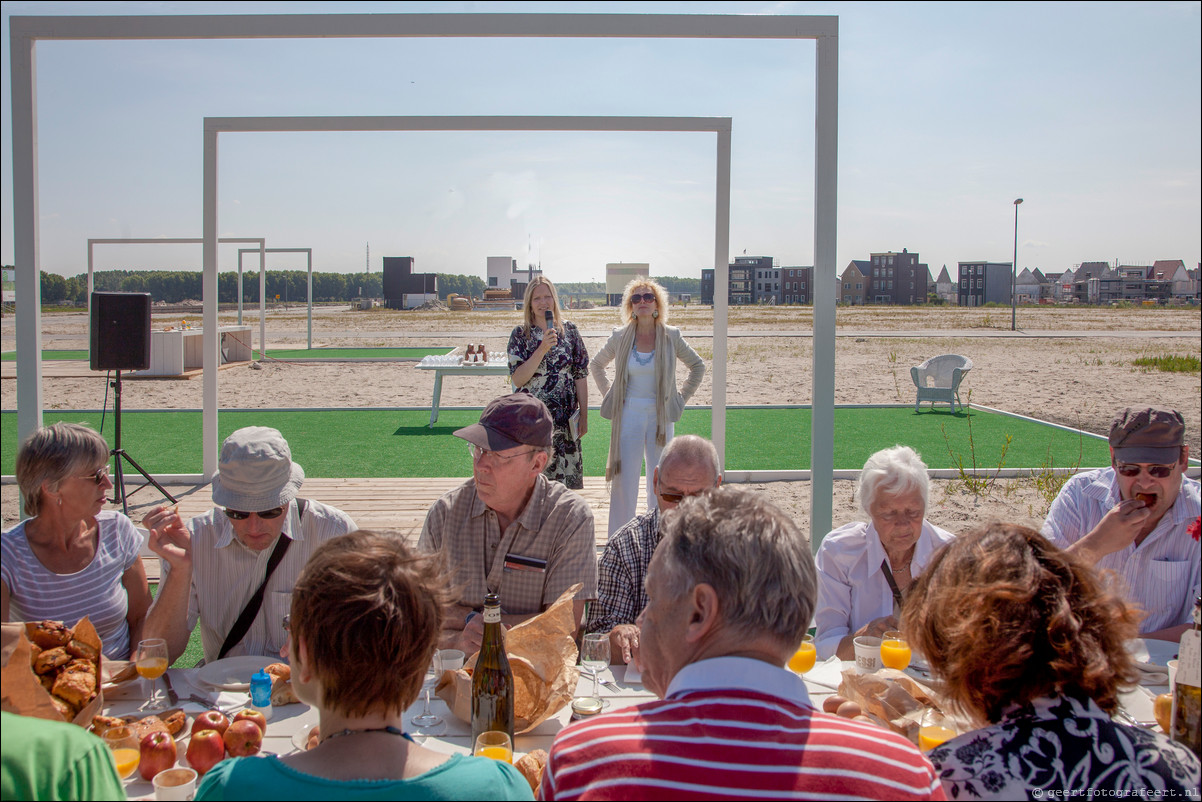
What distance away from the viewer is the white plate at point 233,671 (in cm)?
210

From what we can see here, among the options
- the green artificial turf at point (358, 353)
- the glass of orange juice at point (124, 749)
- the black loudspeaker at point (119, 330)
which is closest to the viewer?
the glass of orange juice at point (124, 749)

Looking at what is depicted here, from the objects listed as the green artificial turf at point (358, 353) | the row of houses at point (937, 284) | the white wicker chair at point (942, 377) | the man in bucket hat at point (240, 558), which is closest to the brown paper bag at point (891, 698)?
the man in bucket hat at point (240, 558)

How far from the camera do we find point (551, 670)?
75.9 inches

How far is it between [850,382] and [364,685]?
2099cm

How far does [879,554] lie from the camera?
2766 millimetres

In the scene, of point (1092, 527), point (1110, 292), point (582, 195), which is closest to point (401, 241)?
point (582, 195)

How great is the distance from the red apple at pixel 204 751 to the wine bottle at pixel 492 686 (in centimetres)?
54

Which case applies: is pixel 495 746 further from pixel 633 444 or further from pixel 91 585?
pixel 633 444

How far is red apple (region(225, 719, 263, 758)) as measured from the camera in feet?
5.66

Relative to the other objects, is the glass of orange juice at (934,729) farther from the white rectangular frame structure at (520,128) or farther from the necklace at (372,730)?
the white rectangular frame structure at (520,128)

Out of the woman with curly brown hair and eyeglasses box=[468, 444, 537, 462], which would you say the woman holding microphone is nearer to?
eyeglasses box=[468, 444, 537, 462]

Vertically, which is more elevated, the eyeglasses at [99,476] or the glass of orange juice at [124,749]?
the eyeglasses at [99,476]

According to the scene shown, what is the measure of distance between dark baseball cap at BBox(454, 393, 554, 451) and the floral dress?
2.62 metres

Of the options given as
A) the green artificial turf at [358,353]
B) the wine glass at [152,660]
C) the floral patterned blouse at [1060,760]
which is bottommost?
the wine glass at [152,660]
